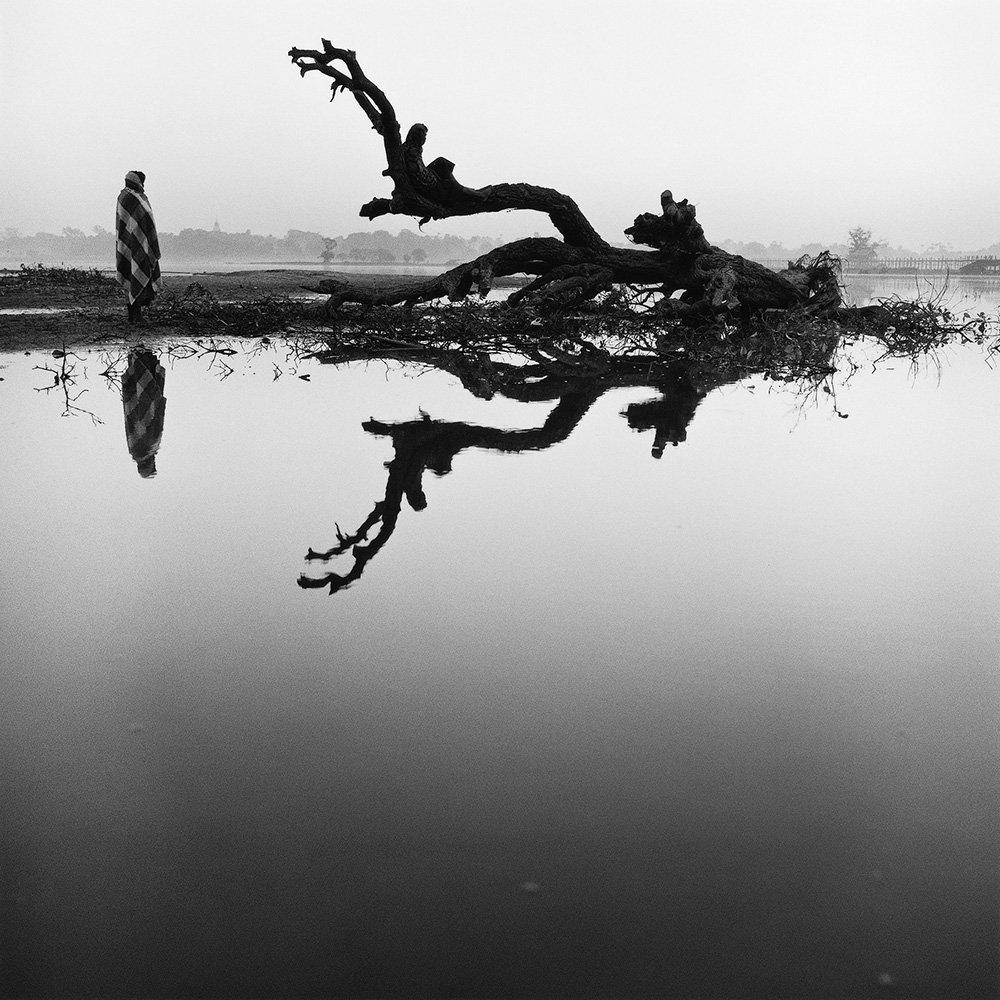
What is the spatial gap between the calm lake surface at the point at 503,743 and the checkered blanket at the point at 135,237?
36.1 ft

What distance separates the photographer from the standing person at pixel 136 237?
1514cm

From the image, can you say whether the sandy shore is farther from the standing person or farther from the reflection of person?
the reflection of person

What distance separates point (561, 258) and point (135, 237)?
6.78m

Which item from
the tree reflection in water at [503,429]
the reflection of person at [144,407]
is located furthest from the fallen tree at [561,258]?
the reflection of person at [144,407]

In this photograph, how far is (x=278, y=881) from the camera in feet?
6.52

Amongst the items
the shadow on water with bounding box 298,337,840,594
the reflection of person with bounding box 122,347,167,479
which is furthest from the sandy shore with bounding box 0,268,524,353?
the shadow on water with bounding box 298,337,840,594

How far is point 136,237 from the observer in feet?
49.9

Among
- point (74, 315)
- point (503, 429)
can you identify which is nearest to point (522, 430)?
point (503, 429)

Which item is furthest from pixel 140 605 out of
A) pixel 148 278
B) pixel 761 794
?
pixel 148 278

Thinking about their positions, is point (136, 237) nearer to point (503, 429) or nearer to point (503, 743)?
point (503, 429)

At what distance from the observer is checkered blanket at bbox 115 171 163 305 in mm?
15141

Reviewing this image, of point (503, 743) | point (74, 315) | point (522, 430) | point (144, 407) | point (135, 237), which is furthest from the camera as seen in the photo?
point (74, 315)

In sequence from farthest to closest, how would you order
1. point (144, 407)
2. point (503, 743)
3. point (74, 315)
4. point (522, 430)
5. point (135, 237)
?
point (74, 315), point (135, 237), point (144, 407), point (522, 430), point (503, 743)

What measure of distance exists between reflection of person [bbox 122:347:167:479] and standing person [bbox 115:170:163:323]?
380cm
